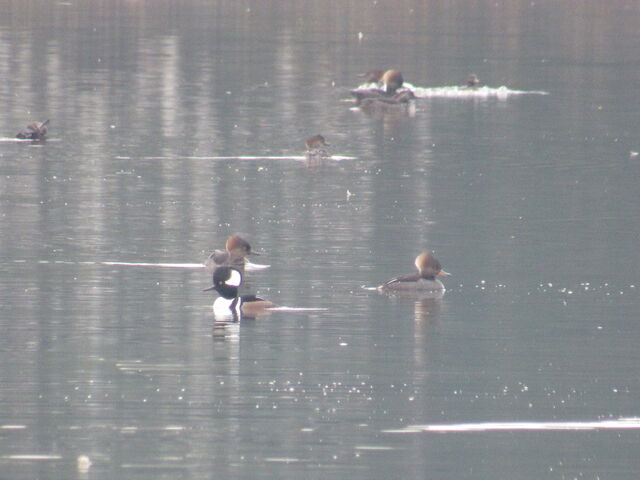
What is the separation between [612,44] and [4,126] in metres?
35.2

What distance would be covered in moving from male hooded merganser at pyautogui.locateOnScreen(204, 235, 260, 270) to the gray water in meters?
0.36

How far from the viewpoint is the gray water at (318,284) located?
1249cm

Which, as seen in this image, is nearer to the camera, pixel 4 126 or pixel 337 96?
pixel 4 126

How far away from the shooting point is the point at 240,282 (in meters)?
17.4

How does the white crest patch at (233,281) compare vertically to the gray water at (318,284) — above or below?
above

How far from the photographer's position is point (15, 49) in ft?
195

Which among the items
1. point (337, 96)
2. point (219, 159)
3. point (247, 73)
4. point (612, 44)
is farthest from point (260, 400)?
point (612, 44)

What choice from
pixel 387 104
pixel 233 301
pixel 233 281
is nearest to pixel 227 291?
pixel 233 301

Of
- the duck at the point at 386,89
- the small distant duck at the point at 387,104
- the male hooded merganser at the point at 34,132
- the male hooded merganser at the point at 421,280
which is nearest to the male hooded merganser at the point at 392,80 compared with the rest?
the duck at the point at 386,89

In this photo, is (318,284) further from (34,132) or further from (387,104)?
(387,104)

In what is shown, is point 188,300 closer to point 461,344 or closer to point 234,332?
point 234,332

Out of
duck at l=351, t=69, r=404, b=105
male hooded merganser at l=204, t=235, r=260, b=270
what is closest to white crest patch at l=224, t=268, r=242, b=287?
male hooded merganser at l=204, t=235, r=260, b=270

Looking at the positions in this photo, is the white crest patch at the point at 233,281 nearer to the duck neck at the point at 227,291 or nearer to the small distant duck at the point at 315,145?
the duck neck at the point at 227,291

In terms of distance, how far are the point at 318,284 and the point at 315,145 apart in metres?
12.3
